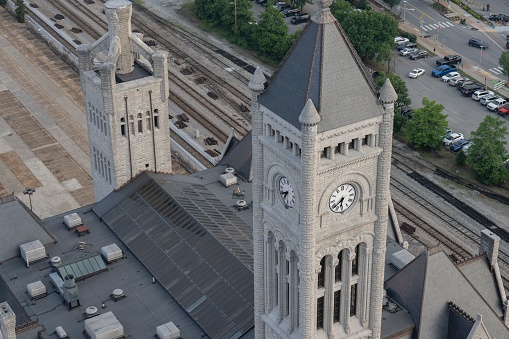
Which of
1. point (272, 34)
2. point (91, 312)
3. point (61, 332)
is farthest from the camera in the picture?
point (272, 34)

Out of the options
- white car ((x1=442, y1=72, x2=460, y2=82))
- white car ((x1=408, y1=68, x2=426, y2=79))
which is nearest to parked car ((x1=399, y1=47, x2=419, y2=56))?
white car ((x1=408, y1=68, x2=426, y2=79))

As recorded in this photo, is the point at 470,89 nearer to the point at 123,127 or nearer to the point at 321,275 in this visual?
the point at 123,127

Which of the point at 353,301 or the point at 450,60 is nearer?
the point at 353,301

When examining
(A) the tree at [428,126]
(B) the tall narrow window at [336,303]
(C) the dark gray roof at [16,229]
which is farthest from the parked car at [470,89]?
(B) the tall narrow window at [336,303]

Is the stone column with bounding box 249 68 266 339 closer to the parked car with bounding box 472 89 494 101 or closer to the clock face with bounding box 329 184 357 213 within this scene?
the clock face with bounding box 329 184 357 213

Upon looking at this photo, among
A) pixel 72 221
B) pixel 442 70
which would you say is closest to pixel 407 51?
pixel 442 70

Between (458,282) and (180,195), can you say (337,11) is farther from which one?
(458,282)

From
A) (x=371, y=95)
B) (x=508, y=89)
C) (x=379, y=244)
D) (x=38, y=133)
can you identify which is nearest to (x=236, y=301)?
(x=379, y=244)
